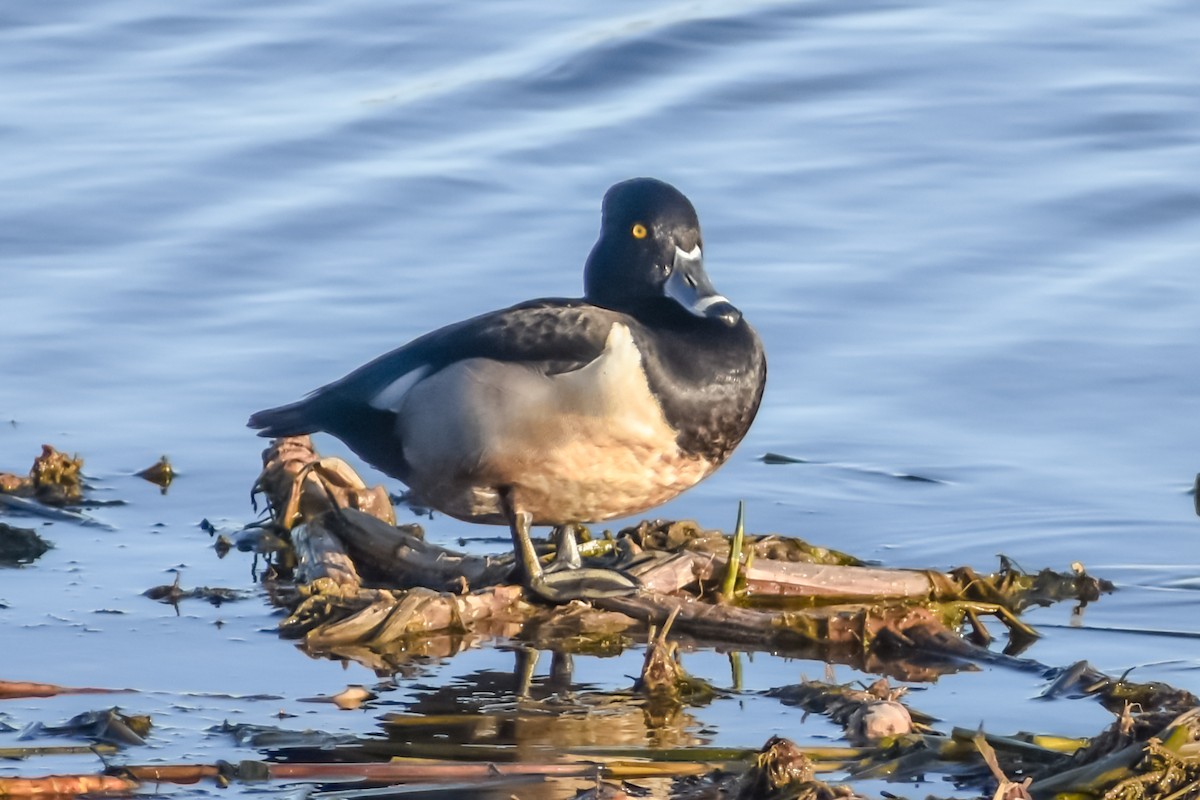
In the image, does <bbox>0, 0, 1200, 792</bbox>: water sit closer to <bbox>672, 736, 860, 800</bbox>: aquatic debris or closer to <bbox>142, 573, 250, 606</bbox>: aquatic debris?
<bbox>142, 573, 250, 606</bbox>: aquatic debris

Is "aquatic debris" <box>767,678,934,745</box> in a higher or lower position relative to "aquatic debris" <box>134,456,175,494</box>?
lower

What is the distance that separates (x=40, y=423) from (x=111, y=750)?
12.4 feet

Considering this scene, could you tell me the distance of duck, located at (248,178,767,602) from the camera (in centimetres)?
642

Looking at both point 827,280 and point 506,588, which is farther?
point 827,280

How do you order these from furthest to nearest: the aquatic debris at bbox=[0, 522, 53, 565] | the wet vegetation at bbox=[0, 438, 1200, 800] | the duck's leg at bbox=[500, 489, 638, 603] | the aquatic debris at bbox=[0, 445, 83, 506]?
1. the aquatic debris at bbox=[0, 445, 83, 506]
2. the aquatic debris at bbox=[0, 522, 53, 565]
3. the duck's leg at bbox=[500, 489, 638, 603]
4. the wet vegetation at bbox=[0, 438, 1200, 800]

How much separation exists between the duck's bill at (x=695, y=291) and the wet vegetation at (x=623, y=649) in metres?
0.67

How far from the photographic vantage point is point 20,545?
273 inches

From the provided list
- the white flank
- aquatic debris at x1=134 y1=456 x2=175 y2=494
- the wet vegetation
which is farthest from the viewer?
aquatic debris at x1=134 y1=456 x2=175 y2=494

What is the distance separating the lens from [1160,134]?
12281 mm

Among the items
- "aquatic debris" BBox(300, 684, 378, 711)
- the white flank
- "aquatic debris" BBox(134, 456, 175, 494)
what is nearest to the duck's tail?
the white flank

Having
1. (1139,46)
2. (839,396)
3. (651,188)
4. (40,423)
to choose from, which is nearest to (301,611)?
(651,188)

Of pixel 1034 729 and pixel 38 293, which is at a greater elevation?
pixel 38 293

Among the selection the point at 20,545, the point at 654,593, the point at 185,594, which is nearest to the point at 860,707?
the point at 654,593

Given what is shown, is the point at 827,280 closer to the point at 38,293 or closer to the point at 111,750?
the point at 38,293
